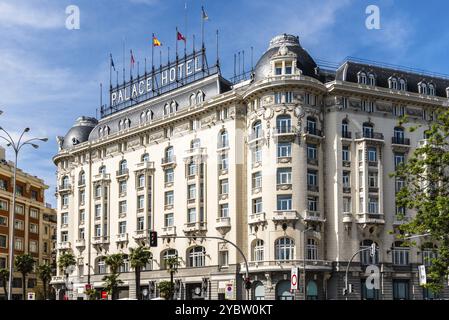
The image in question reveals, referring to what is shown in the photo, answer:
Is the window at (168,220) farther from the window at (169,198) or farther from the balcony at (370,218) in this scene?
the balcony at (370,218)

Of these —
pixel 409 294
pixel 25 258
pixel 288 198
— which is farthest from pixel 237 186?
pixel 25 258

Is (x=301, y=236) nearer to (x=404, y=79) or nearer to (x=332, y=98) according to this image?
(x=332, y=98)

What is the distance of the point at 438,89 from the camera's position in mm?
90500

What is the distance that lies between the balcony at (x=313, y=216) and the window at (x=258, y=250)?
602 cm

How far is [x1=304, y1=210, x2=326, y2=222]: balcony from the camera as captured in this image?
255 ft

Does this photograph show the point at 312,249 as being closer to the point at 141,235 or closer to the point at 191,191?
the point at 191,191

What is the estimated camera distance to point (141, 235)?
9444cm

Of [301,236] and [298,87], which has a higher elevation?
[298,87]

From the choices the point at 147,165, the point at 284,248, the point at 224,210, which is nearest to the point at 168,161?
the point at 147,165

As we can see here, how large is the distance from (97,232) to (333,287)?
132 ft

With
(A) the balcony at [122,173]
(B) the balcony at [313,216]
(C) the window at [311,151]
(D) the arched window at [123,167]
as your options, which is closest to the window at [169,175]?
(A) the balcony at [122,173]

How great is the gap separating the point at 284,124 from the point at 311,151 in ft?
15.0
